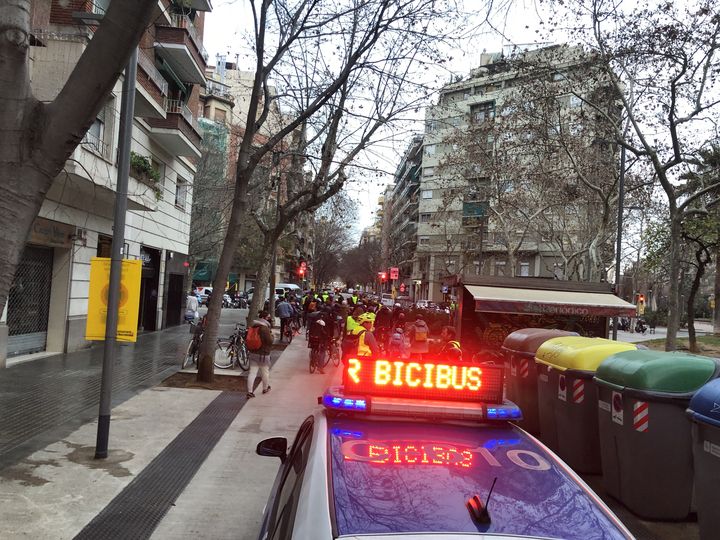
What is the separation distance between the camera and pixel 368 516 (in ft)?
6.10

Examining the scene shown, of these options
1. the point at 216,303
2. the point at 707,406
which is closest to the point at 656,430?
the point at 707,406

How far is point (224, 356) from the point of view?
13555 mm

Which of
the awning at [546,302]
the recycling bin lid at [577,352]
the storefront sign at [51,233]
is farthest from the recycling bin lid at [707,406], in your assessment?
the storefront sign at [51,233]

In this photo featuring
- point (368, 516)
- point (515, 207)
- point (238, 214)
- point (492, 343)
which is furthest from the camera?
point (515, 207)

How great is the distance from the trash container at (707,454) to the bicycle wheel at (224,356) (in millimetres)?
10231

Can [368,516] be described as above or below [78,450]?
above

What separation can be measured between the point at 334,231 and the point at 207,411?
42701mm

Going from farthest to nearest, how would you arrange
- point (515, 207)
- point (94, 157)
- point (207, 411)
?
point (515, 207), point (94, 157), point (207, 411)

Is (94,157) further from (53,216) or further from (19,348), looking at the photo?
(19,348)

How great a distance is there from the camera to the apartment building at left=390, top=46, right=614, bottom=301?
1616 cm

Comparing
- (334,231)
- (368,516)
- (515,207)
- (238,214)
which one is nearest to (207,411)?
(238,214)

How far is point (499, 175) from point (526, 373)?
2073 centimetres

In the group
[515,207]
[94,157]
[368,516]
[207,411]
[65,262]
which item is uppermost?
[515,207]

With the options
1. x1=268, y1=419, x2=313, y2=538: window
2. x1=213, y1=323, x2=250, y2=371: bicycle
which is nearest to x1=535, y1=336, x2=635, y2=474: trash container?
x1=268, y1=419, x2=313, y2=538: window
